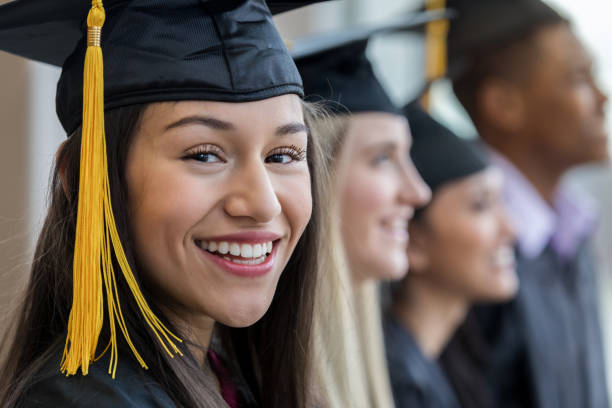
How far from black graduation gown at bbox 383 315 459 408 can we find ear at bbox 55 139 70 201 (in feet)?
4.71

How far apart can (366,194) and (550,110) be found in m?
1.44

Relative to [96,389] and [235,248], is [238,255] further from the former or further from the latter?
[96,389]

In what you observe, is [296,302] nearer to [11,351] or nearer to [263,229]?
[263,229]

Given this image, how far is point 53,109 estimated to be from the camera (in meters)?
2.14

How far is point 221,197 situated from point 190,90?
149 mm

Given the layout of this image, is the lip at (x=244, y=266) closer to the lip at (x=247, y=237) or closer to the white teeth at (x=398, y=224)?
the lip at (x=247, y=237)

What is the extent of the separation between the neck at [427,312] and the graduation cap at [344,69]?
2.26 feet

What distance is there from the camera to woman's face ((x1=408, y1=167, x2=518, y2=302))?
2.63 m

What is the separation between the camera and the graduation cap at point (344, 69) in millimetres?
1941

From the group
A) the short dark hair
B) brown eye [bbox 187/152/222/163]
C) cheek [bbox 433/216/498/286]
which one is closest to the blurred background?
the short dark hair

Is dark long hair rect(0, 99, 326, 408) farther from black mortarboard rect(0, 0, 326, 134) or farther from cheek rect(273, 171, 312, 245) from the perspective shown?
cheek rect(273, 171, 312, 245)

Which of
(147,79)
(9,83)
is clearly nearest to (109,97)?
(147,79)

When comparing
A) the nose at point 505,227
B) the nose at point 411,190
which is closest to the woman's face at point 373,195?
the nose at point 411,190

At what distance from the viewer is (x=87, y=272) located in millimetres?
1073
